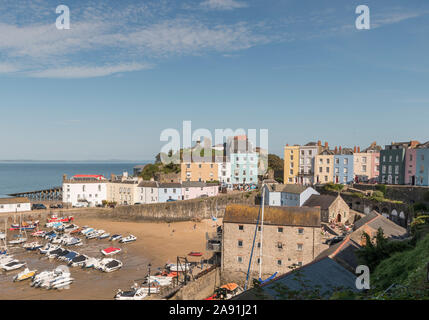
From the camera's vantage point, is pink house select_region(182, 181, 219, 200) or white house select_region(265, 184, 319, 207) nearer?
white house select_region(265, 184, 319, 207)

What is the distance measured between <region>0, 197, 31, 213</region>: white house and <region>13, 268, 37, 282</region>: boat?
3157 centimetres

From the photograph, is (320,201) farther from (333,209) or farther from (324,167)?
(324,167)

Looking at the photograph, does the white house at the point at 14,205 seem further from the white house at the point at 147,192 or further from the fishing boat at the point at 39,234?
the white house at the point at 147,192

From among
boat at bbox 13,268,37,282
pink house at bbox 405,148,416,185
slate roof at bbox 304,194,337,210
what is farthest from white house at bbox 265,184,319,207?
boat at bbox 13,268,37,282

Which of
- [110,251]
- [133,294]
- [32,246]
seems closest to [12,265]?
[32,246]

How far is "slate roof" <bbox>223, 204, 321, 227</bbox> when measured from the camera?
83.8 ft

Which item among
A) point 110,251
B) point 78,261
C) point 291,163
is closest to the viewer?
point 78,261

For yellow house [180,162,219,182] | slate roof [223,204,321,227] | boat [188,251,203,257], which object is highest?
yellow house [180,162,219,182]

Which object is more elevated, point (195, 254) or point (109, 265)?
point (109, 265)

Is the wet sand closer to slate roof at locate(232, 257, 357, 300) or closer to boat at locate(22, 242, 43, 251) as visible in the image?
boat at locate(22, 242, 43, 251)

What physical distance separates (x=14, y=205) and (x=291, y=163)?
5509cm

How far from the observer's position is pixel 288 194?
165ft
